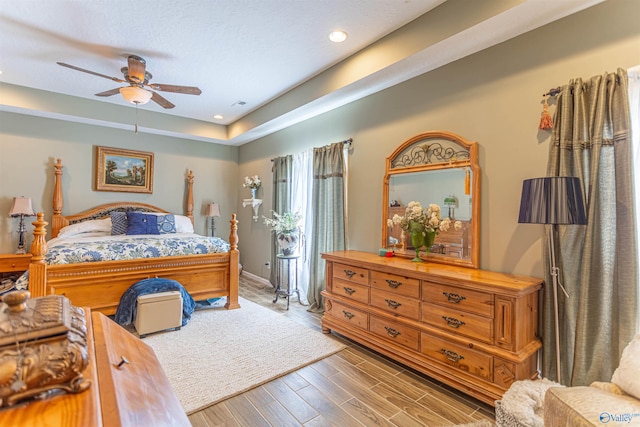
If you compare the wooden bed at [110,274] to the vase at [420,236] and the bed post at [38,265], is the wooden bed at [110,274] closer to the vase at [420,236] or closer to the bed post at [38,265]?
the bed post at [38,265]

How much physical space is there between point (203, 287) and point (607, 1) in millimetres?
4545

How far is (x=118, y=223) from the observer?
15.1ft

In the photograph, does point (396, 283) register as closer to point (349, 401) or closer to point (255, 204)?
point (349, 401)

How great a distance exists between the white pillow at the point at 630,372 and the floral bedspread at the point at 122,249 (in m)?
3.80

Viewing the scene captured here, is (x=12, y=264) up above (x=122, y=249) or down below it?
below

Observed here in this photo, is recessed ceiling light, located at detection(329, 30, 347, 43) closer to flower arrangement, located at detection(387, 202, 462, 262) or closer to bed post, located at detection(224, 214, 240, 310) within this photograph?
flower arrangement, located at detection(387, 202, 462, 262)

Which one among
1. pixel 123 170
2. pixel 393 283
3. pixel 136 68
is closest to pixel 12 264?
pixel 123 170

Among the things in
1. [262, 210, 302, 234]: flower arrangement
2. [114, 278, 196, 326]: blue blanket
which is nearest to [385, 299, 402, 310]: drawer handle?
[262, 210, 302, 234]: flower arrangement

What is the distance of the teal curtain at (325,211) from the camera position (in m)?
3.83

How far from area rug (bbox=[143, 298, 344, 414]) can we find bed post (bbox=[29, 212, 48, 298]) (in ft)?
3.61

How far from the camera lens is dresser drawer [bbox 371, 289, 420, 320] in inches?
97.6

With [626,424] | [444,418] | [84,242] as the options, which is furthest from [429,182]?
[84,242]

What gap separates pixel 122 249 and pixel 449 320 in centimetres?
349

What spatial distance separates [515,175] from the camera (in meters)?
2.38
